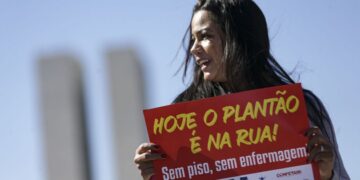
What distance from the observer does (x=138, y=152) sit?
4.55m

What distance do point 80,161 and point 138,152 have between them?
90.2 metres

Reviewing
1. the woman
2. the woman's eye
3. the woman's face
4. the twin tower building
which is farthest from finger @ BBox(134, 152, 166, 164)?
the twin tower building

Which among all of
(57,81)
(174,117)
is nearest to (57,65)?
(57,81)

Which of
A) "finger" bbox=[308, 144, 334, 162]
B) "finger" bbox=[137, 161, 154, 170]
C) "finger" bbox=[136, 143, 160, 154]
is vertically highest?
"finger" bbox=[136, 143, 160, 154]

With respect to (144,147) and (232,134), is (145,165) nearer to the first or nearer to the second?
(144,147)

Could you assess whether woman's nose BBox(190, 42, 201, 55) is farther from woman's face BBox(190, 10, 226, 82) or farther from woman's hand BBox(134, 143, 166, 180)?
woman's hand BBox(134, 143, 166, 180)

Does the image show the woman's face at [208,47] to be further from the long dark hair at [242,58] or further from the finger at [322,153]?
the finger at [322,153]

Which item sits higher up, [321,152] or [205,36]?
[205,36]

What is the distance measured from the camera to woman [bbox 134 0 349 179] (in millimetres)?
4691

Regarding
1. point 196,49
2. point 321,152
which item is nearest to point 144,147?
point 196,49

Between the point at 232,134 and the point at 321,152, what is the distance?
1.35 feet

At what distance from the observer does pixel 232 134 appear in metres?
4.67

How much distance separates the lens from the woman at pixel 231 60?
469cm

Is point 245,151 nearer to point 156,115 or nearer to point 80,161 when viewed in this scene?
point 156,115
